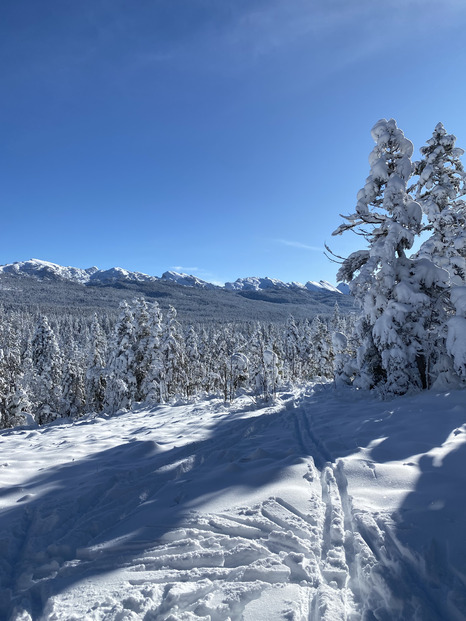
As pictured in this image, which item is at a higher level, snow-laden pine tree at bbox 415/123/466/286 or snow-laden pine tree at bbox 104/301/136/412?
snow-laden pine tree at bbox 415/123/466/286

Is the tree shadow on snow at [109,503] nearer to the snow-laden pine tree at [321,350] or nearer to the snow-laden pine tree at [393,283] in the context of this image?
the snow-laden pine tree at [393,283]

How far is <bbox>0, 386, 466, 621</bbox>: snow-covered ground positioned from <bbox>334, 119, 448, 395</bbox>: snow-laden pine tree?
3196mm

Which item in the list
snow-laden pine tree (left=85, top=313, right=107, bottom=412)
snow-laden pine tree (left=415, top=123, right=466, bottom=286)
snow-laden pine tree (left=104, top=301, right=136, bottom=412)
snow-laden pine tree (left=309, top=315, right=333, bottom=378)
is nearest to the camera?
snow-laden pine tree (left=415, top=123, right=466, bottom=286)

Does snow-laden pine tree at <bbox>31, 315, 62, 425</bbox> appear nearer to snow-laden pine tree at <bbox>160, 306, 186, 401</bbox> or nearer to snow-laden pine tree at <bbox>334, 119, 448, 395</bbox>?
snow-laden pine tree at <bbox>160, 306, 186, 401</bbox>

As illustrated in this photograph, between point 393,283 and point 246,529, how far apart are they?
880cm

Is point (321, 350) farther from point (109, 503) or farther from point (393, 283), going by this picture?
point (109, 503)

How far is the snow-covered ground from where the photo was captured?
2.48 m

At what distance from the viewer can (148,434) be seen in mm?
8344

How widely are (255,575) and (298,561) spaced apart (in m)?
0.42

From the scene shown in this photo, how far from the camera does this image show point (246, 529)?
3363 mm

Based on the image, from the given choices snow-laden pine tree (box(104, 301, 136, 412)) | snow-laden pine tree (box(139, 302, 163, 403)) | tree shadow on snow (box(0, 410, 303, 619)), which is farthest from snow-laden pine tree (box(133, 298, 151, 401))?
tree shadow on snow (box(0, 410, 303, 619))

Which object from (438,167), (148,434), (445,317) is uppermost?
(438,167)

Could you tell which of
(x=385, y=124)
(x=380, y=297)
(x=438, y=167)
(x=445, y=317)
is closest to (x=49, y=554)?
(x=380, y=297)

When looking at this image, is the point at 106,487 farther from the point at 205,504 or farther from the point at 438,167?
the point at 438,167
